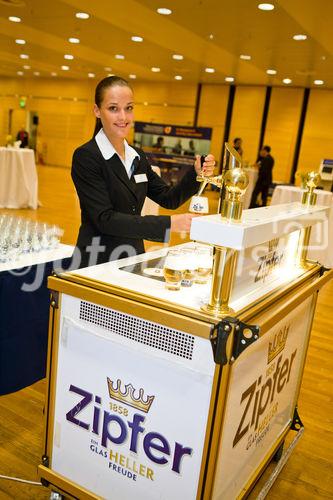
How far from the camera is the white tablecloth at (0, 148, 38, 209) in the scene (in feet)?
25.6

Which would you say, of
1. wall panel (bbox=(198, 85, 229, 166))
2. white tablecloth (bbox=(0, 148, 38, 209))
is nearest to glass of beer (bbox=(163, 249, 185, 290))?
white tablecloth (bbox=(0, 148, 38, 209))

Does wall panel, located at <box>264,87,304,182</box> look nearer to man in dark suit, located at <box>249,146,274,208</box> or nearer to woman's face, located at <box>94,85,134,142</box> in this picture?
man in dark suit, located at <box>249,146,274,208</box>

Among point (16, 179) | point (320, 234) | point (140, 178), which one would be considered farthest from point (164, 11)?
point (140, 178)

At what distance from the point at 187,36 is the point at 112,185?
8.17 m

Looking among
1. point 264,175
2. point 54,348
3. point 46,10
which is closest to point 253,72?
point 264,175

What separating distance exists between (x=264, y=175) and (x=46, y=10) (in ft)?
19.8

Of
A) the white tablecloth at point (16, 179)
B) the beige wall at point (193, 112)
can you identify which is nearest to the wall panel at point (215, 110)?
the beige wall at point (193, 112)

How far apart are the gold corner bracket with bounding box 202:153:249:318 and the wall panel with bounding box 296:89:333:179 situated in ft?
45.4

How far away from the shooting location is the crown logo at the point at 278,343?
61.4 inches

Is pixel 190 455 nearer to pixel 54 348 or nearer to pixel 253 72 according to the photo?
pixel 54 348

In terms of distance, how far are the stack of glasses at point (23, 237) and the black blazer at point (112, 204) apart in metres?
0.36

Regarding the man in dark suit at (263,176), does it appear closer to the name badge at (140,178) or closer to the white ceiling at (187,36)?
the white ceiling at (187,36)

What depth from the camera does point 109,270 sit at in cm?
153

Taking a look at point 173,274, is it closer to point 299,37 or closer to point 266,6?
point 266,6
